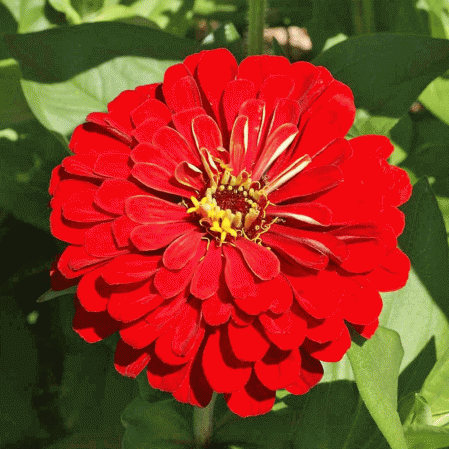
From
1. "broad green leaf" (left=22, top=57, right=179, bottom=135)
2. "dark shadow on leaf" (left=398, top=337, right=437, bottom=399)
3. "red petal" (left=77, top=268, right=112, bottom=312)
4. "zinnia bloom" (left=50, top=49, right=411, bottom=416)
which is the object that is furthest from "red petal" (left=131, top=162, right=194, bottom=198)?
"dark shadow on leaf" (left=398, top=337, right=437, bottom=399)

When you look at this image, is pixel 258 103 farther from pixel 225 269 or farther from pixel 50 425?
pixel 50 425

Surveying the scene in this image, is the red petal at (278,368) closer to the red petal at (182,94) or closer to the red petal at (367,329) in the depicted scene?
the red petal at (367,329)

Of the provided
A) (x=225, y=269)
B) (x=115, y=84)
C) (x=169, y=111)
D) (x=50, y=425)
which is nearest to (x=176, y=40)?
(x=115, y=84)

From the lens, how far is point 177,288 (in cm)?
55

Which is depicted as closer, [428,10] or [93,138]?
[93,138]

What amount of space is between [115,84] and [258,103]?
1.20ft

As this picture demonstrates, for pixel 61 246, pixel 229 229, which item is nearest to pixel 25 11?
pixel 61 246

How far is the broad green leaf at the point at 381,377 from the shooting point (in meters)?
0.56

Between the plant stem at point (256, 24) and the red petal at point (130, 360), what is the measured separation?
20.9 inches

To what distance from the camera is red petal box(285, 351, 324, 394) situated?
60cm

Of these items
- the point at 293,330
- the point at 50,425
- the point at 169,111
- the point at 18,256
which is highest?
the point at 169,111

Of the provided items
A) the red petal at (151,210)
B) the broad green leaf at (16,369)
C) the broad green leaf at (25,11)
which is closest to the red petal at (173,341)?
the red petal at (151,210)

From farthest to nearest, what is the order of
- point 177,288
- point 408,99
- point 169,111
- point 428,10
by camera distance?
point 428,10 < point 408,99 < point 169,111 < point 177,288

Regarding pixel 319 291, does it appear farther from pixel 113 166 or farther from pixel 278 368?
pixel 113 166
